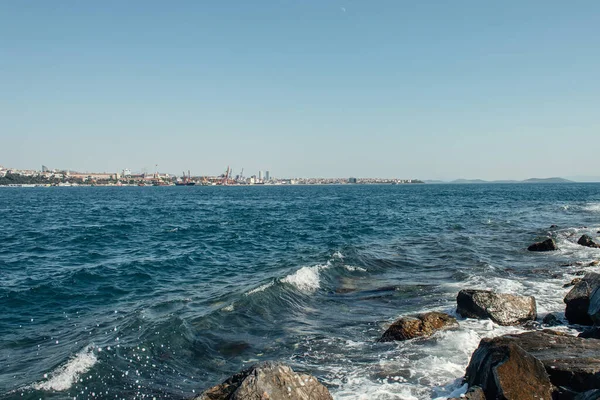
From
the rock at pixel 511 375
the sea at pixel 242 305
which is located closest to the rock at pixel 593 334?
the sea at pixel 242 305

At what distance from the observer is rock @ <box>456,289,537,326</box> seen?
1393cm

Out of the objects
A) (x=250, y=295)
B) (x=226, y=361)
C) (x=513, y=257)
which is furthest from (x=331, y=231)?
(x=226, y=361)

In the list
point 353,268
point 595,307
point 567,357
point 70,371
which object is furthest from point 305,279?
point 567,357

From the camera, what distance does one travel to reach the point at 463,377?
32.7 feet

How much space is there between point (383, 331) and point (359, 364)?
2.77 meters

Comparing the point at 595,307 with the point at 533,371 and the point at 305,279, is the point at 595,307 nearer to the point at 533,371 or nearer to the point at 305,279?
the point at 533,371

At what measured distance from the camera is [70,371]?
36.2 feet

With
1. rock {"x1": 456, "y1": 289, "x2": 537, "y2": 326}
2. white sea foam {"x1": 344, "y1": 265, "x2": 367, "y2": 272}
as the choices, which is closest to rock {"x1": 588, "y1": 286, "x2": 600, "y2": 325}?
rock {"x1": 456, "y1": 289, "x2": 537, "y2": 326}

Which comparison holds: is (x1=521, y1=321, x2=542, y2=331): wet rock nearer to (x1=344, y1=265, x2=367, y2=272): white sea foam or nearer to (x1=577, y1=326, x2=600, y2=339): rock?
(x1=577, y1=326, x2=600, y2=339): rock

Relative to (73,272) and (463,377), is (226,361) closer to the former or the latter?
(463,377)

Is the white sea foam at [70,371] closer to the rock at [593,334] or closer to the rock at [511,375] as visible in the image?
the rock at [511,375]

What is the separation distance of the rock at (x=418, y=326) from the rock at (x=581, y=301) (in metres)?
3.86

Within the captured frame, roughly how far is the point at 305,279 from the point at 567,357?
13.3 meters

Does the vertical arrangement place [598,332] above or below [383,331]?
above
